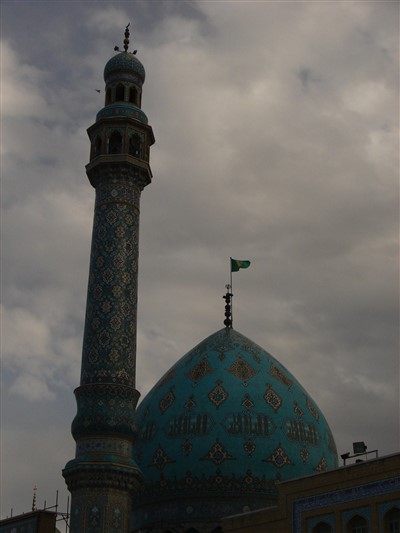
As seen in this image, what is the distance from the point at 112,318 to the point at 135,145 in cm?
446

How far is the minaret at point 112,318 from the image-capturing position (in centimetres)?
2064

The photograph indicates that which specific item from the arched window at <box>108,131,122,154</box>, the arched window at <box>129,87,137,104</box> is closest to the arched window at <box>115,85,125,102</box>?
the arched window at <box>129,87,137,104</box>

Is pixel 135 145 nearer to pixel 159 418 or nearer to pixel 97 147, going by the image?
pixel 97 147

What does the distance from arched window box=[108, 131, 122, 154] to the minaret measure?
23 millimetres

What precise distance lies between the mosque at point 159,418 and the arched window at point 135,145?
0.08 feet

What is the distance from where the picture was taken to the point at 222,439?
971 inches

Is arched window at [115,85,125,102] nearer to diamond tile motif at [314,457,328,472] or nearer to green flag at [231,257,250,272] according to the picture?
green flag at [231,257,250,272]

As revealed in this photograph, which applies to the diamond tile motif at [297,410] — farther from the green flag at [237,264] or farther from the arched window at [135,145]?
the arched window at [135,145]

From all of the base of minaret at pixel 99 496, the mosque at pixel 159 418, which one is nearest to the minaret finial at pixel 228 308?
the mosque at pixel 159 418

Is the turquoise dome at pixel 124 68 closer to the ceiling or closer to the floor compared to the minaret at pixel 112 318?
closer to the ceiling

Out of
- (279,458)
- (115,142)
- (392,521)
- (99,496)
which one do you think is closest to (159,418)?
(279,458)

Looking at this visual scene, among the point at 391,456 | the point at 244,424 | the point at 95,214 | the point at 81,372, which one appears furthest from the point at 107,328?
the point at 391,456

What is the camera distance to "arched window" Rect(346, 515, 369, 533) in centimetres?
1858

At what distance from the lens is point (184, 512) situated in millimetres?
24422
